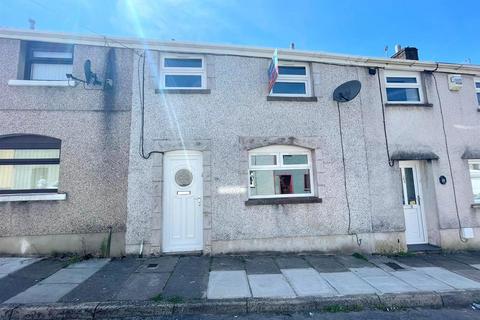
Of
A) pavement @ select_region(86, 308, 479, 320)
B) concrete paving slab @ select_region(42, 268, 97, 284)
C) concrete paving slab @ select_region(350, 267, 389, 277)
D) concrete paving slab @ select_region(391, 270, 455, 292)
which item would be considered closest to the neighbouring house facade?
concrete paving slab @ select_region(42, 268, 97, 284)

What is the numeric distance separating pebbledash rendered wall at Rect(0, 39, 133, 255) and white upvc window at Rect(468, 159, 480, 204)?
9618 mm

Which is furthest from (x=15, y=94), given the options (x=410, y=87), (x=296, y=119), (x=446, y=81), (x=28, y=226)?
(x=446, y=81)

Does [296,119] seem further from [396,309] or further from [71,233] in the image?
[71,233]

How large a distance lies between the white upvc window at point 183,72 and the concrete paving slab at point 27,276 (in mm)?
4789

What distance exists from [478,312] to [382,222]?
267cm

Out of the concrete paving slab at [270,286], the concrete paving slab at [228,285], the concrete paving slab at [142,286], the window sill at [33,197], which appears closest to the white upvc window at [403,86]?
the concrete paving slab at [270,286]

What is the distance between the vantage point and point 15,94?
5777 millimetres

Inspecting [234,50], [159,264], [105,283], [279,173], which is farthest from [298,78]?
[105,283]

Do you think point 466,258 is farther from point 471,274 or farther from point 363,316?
point 363,316

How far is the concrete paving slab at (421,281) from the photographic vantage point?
420 cm

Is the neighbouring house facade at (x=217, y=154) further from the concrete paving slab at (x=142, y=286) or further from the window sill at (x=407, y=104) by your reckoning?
the concrete paving slab at (x=142, y=286)

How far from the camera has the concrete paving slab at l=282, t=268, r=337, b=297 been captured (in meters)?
3.98

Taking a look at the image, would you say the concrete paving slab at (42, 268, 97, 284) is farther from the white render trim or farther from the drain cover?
the drain cover

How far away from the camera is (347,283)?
4.35 m
